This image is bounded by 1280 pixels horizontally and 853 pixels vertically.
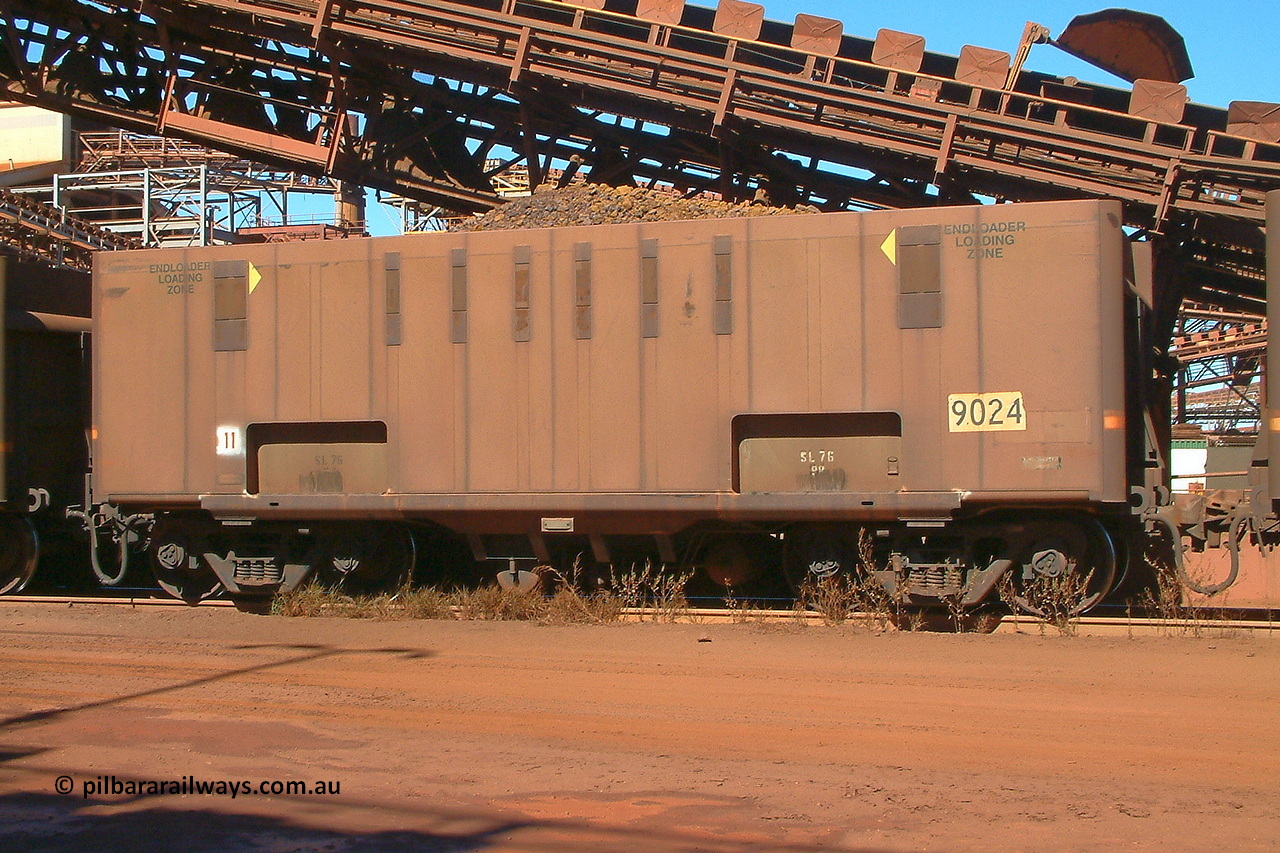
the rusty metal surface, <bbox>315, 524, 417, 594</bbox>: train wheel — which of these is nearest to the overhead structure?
the rusty metal surface

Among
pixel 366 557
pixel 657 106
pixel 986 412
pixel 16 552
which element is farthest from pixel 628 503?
pixel 657 106

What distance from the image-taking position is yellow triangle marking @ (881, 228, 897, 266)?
29.2ft

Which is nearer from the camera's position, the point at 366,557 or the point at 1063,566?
the point at 1063,566

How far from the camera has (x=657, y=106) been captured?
16078 mm

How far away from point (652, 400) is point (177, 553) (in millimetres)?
4891

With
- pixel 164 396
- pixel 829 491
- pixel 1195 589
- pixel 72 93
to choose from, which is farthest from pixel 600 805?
pixel 72 93

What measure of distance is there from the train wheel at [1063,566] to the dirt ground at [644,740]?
0.44 m

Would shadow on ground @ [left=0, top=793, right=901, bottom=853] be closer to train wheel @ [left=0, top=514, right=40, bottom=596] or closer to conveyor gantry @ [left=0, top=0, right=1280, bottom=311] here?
train wheel @ [left=0, top=514, right=40, bottom=596]

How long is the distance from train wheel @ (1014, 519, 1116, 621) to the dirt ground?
44cm

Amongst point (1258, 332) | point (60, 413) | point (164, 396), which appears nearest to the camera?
point (164, 396)

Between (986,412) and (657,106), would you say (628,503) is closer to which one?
(986,412)

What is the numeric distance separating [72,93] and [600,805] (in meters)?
17.6

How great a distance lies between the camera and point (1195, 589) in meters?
8.95

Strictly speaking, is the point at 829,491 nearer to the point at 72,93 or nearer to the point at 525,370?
the point at 525,370
